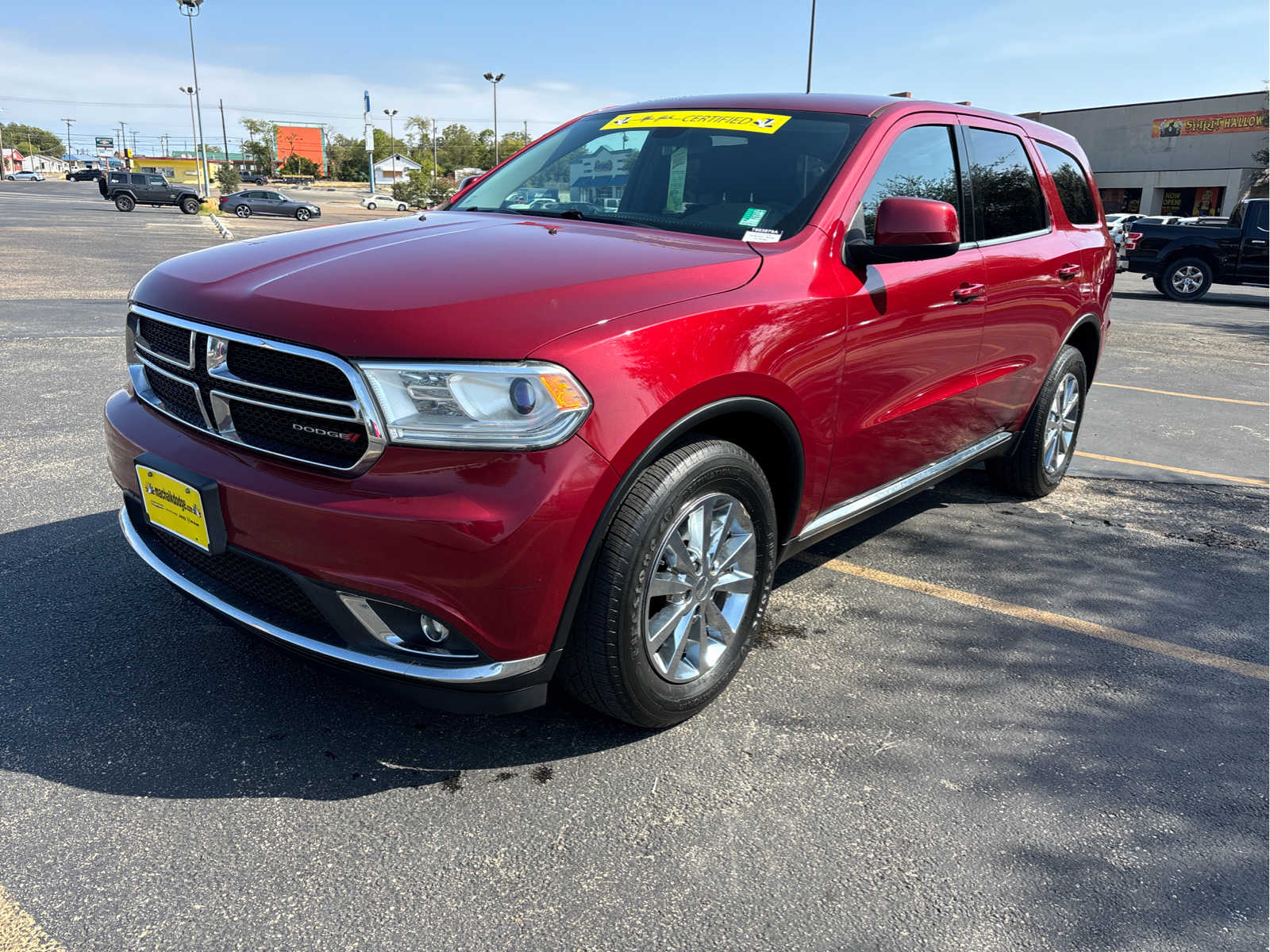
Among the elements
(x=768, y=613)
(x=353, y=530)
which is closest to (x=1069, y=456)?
(x=768, y=613)

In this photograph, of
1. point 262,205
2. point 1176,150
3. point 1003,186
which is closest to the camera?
point 1003,186

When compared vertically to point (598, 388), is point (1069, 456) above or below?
below

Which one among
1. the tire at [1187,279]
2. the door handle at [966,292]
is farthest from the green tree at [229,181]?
the door handle at [966,292]

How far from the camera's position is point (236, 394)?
2.36 m

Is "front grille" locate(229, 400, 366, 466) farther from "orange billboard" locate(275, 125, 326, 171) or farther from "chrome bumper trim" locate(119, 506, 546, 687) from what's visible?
"orange billboard" locate(275, 125, 326, 171)

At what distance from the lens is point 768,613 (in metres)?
3.59

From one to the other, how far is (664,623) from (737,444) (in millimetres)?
585

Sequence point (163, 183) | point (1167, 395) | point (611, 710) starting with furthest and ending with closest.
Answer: point (163, 183) < point (1167, 395) < point (611, 710)

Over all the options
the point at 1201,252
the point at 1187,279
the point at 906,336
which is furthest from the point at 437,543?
the point at 1187,279

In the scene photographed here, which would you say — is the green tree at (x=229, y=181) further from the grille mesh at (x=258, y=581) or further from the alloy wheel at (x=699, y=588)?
the alloy wheel at (x=699, y=588)

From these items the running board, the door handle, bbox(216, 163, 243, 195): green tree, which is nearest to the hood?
the running board

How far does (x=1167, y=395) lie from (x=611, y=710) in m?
7.67

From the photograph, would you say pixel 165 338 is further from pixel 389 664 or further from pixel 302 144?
pixel 302 144

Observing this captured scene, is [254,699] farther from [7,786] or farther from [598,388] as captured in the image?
[598,388]
